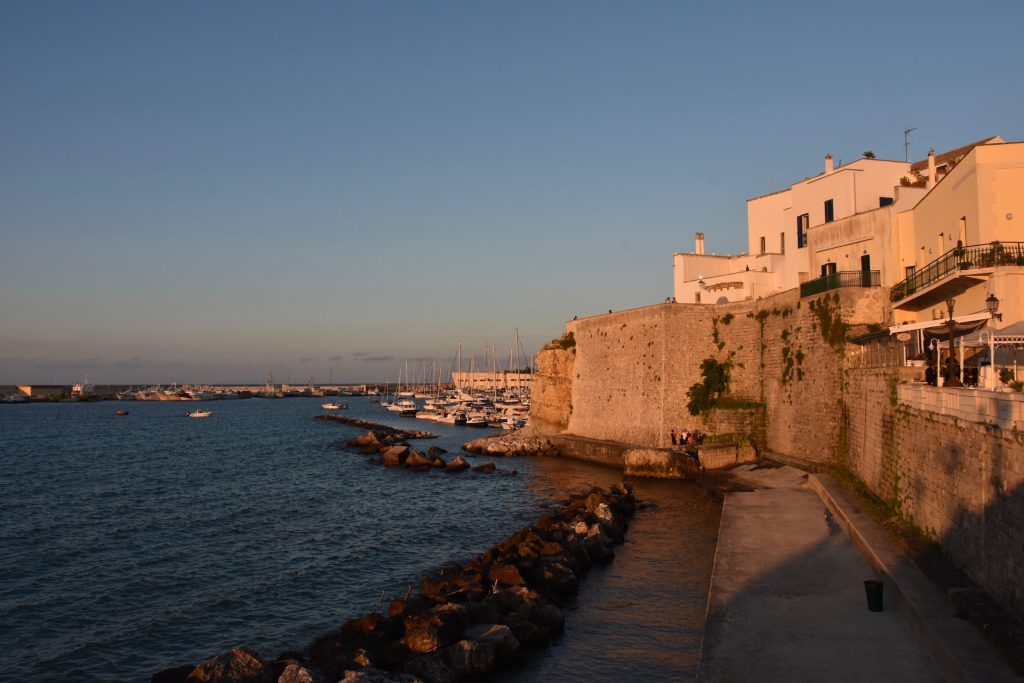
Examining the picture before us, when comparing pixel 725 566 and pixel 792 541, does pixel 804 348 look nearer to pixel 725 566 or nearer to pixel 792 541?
pixel 792 541

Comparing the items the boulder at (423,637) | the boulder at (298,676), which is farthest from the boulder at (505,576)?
the boulder at (298,676)

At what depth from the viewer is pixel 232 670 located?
416 inches

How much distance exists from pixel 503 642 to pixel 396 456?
28.8 metres

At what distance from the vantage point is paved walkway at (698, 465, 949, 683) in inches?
358

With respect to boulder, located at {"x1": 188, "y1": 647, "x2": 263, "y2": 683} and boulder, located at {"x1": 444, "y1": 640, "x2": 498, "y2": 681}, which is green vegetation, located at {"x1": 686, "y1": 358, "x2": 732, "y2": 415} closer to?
boulder, located at {"x1": 444, "y1": 640, "x2": 498, "y2": 681}

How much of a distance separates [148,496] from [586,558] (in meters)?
21.5

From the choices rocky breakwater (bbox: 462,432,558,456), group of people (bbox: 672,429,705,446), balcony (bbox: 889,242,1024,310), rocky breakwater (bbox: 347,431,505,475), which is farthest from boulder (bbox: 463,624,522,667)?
rocky breakwater (bbox: 462,432,558,456)

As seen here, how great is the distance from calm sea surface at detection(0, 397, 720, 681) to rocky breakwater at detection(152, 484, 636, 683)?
57 centimetres

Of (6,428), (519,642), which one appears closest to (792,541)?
(519,642)

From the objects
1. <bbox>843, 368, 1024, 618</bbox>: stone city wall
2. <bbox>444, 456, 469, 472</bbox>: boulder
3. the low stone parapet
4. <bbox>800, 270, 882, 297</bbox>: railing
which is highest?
<bbox>800, 270, 882, 297</bbox>: railing

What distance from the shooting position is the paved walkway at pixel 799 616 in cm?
910

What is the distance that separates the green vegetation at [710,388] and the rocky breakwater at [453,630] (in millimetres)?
15548

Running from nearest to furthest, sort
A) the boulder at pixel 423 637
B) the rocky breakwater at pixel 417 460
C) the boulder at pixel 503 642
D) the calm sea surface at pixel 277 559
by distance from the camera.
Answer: the boulder at pixel 423 637, the boulder at pixel 503 642, the calm sea surface at pixel 277 559, the rocky breakwater at pixel 417 460

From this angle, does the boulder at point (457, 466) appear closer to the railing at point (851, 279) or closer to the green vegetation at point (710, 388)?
the green vegetation at point (710, 388)
